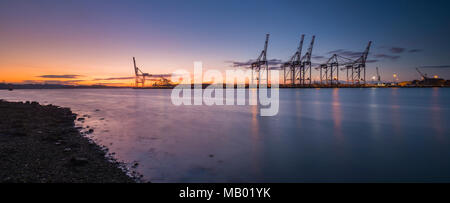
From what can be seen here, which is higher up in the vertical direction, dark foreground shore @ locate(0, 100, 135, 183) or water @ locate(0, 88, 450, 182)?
dark foreground shore @ locate(0, 100, 135, 183)

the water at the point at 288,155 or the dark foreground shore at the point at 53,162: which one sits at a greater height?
the dark foreground shore at the point at 53,162

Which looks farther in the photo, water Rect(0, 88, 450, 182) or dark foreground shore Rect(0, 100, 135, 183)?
water Rect(0, 88, 450, 182)

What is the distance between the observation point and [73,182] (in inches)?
166

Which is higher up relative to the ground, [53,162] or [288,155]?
[53,162]

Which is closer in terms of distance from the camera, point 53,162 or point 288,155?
point 53,162

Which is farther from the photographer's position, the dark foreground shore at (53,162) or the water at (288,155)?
the water at (288,155)
